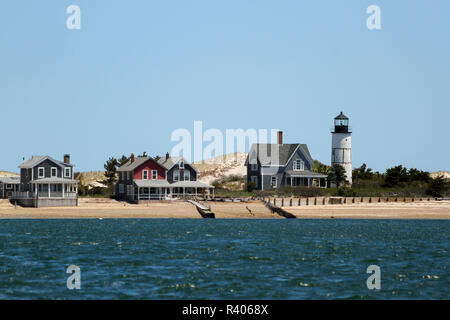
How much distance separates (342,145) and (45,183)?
3858 cm

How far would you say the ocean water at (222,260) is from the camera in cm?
3238

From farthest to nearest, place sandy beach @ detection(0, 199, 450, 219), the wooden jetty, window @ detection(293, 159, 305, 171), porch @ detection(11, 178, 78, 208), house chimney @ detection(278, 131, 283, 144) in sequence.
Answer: house chimney @ detection(278, 131, 283, 144)
window @ detection(293, 159, 305, 171)
porch @ detection(11, 178, 78, 208)
the wooden jetty
sandy beach @ detection(0, 199, 450, 219)

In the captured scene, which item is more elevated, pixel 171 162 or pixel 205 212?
pixel 171 162

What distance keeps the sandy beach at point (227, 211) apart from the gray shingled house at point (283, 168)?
16.8 meters

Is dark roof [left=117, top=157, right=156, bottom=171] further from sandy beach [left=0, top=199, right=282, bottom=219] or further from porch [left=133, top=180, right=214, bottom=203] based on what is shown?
sandy beach [left=0, top=199, right=282, bottom=219]

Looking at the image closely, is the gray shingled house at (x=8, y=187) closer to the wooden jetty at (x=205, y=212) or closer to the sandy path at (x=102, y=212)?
the sandy path at (x=102, y=212)

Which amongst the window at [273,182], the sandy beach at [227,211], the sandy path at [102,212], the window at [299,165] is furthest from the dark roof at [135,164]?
the window at [299,165]

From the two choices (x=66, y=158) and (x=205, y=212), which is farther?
(x=66, y=158)

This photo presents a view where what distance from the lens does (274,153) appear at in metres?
102

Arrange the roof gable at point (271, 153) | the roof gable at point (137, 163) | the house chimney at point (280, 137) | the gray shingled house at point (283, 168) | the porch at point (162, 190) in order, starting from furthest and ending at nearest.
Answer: the house chimney at point (280, 137)
the roof gable at point (271, 153)
the gray shingled house at point (283, 168)
the roof gable at point (137, 163)
the porch at point (162, 190)

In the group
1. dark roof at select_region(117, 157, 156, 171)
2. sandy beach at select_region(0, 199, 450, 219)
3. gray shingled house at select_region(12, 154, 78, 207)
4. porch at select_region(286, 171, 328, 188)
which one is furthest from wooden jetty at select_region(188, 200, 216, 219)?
porch at select_region(286, 171, 328, 188)

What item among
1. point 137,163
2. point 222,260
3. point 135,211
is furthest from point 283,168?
point 222,260

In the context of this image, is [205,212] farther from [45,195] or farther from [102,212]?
[45,195]

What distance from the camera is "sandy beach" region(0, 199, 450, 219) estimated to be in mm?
75812
